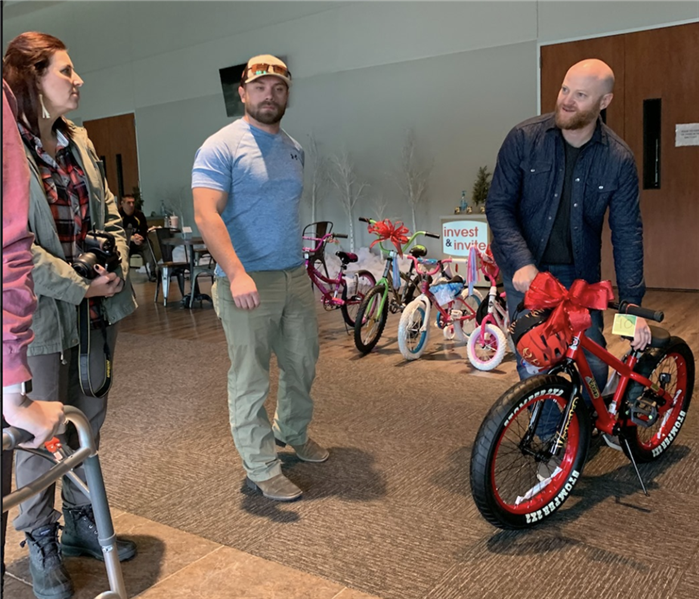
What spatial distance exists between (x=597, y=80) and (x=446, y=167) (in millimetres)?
7119

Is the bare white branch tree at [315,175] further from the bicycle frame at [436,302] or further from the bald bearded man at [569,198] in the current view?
the bald bearded man at [569,198]

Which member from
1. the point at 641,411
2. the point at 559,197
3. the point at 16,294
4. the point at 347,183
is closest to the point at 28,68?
the point at 16,294

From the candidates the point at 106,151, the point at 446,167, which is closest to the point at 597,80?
the point at 446,167

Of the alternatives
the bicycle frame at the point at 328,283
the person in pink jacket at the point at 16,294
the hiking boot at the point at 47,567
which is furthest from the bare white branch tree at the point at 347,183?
the person in pink jacket at the point at 16,294

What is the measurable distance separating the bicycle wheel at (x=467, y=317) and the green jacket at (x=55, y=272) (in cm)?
328

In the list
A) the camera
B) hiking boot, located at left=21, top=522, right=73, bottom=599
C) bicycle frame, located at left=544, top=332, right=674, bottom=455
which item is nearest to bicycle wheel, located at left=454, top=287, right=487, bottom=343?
bicycle frame, located at left=544, top=332, right=674, bottom=455

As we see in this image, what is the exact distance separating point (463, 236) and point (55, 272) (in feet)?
14.7

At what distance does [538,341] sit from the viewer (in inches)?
88.8

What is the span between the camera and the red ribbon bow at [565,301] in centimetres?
228

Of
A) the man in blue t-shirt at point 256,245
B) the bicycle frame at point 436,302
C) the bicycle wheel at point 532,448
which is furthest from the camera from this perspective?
the bicycle frame at point 436,302

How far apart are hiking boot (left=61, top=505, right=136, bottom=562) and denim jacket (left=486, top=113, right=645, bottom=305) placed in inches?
66.8

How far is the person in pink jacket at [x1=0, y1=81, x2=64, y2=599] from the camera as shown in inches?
37.9

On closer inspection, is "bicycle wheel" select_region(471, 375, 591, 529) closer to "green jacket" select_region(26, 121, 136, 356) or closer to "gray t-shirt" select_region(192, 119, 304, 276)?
"gray t-shirt" select_region(192, 119, 304, 276)

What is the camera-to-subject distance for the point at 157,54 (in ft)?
41.2
